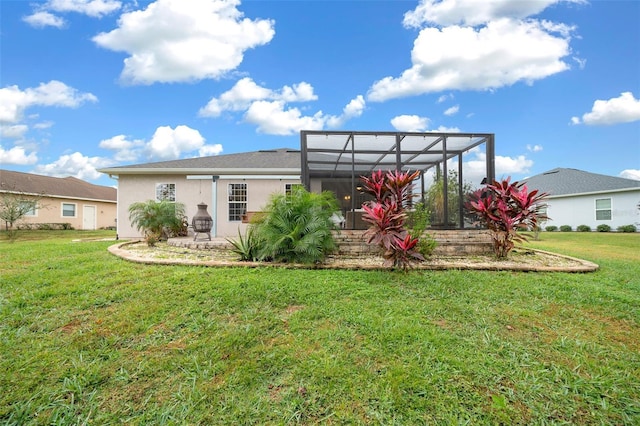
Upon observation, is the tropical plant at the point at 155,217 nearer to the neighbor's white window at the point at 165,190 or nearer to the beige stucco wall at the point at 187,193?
the beige stucco wall at the point at 187,193

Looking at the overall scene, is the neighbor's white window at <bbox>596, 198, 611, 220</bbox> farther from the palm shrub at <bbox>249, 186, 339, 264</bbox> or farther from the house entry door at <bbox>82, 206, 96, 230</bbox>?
the house entry door at <bbox>82, 206, 96, 230</bbox>

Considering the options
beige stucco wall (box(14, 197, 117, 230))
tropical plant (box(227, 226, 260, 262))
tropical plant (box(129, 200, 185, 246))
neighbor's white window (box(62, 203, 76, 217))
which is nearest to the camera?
tropical plant (box(227, 226, 260, 262))

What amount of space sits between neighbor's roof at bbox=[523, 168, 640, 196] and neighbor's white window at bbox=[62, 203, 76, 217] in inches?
1141

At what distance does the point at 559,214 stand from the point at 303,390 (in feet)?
77.0

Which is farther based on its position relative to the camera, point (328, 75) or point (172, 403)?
point (328, 75)

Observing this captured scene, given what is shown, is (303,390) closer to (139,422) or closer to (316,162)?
(139,422)

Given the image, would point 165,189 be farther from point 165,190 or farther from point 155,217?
point 155,217

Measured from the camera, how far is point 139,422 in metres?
1.77

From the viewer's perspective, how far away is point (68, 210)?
19.2 metres

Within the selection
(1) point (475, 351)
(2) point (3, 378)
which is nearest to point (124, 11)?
(2) point (3, 378)

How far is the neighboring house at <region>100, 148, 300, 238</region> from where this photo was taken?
11.0m

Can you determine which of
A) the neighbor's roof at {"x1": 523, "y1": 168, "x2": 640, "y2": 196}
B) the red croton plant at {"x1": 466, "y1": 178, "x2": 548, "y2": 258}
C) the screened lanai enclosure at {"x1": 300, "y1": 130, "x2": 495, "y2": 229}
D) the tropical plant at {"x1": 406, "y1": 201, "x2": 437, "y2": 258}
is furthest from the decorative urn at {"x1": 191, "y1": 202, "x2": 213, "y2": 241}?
the neighbor's roof at {"x1": 523, "y1": 168, "x2": 640, "y2": 196}

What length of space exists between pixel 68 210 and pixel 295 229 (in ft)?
71.0

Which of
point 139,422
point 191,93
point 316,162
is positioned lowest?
point 139,422
